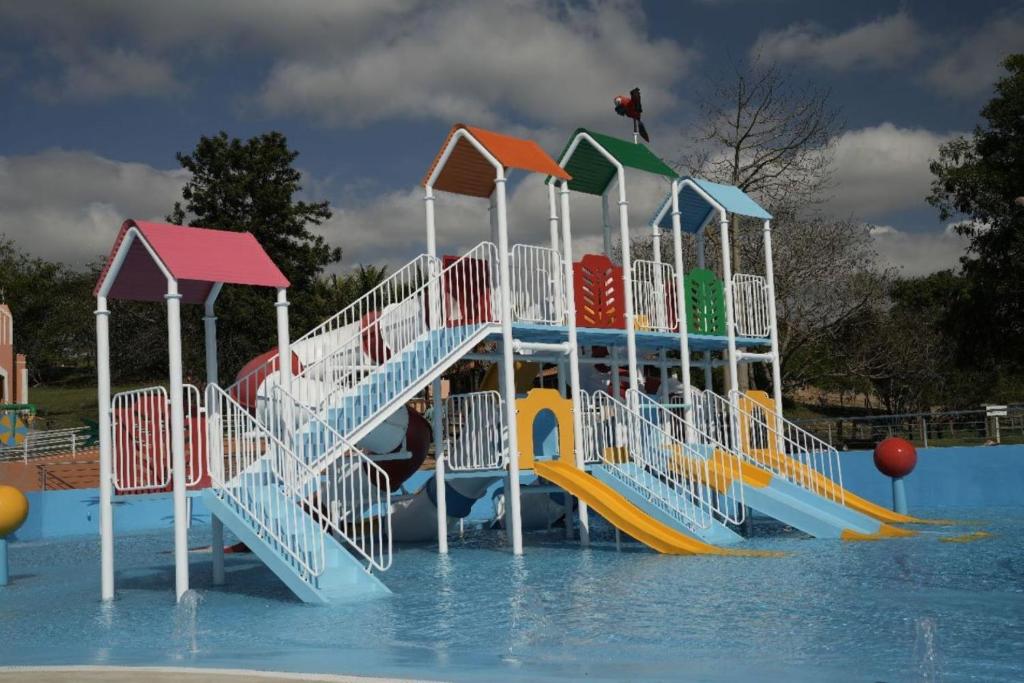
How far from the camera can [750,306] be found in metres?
19.9

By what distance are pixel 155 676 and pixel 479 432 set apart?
9499 mm

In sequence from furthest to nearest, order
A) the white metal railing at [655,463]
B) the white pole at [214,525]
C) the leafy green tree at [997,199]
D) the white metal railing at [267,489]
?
the leafy green tree at [997,199], the white metal railing at [655,463], the white pole at [214,525], the white metal railing at [267,489]

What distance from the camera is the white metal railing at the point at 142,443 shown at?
12242 mm

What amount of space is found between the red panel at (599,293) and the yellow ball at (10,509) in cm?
829

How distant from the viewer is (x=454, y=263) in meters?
15.4

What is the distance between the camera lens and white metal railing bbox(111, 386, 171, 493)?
12.2 m

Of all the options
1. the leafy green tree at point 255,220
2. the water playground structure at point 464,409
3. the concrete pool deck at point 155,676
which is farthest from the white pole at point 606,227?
the leafy green tree at point 255,220

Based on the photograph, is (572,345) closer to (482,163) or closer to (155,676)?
(482,163)

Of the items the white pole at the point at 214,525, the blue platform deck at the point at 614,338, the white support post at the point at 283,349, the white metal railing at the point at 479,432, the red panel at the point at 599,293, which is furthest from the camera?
the red panel at the point at 599,293

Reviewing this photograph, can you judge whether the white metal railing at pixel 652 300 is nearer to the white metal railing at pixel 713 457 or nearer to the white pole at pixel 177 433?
the white metal railing at pixel 713 457

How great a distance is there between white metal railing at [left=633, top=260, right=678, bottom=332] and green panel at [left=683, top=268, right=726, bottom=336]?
281 millimetres

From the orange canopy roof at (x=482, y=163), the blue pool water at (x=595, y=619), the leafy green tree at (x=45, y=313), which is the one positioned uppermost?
the leafy green tree at (x=45, y=313)

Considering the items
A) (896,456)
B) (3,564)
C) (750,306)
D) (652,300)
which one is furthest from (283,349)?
(896,456)

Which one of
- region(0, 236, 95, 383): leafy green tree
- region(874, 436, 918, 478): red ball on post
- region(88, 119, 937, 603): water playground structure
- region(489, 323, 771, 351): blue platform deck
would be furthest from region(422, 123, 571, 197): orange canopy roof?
region(0, 236, 95, 383): leafy green tree
